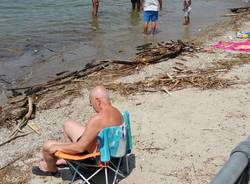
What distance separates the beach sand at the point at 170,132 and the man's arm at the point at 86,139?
0.63 meters

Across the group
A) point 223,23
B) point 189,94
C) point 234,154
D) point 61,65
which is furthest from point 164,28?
point 234,154

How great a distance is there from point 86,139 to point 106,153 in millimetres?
251

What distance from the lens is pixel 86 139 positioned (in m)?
4.24

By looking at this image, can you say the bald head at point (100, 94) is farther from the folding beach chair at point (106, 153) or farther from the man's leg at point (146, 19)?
the man's leg at point (146, 19)

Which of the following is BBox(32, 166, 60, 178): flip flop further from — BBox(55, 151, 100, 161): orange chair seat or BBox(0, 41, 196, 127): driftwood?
BBox(0, 41, 196, 127): driftwood

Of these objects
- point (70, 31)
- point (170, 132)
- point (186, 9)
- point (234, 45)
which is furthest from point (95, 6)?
point (170, 132)

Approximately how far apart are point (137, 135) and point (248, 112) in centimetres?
171

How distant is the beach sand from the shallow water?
3449 mm

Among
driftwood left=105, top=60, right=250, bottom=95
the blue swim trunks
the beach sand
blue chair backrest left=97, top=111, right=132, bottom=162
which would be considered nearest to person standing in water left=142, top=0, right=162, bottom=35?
the blue swim trunks

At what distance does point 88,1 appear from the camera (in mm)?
20266

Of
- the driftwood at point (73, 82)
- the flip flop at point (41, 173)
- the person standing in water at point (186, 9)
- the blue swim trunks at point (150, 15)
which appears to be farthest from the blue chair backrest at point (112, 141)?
the person standing in water at point (186, 9)

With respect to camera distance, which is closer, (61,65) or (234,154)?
(234,154)

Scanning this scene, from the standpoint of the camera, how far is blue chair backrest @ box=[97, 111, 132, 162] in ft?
13.6

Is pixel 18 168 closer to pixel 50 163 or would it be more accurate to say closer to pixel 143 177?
pixel 50 163
